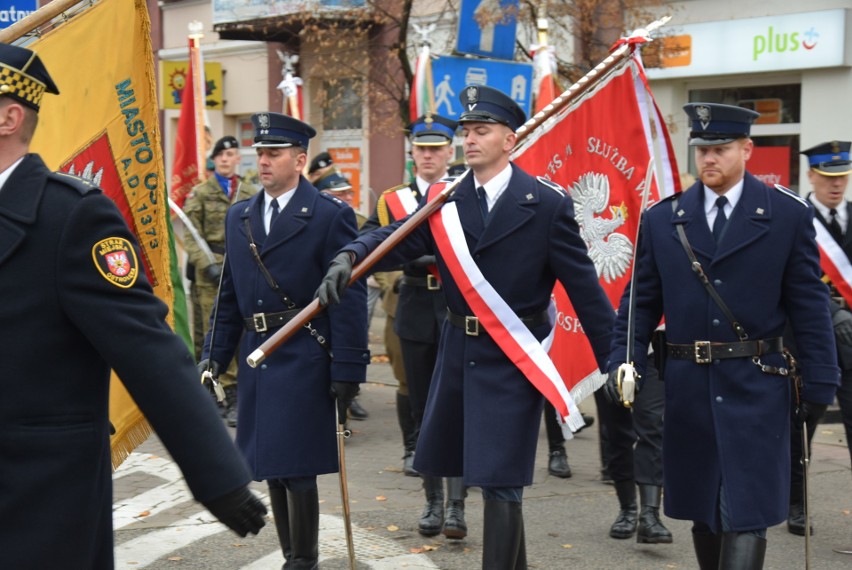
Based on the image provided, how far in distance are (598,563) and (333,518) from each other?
1.57 m

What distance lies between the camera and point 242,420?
608cm

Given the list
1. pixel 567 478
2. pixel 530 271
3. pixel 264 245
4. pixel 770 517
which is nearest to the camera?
pixel 770 517

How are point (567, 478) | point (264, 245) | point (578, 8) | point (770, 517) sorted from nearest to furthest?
point (770, 517) → point (264, 245) → point (567, 478) → point (578, 8)

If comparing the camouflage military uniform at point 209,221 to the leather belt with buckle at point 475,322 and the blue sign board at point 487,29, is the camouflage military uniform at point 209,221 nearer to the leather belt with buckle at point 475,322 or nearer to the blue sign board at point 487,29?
the blue sign board at point 487,29

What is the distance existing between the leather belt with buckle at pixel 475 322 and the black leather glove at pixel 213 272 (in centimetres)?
499

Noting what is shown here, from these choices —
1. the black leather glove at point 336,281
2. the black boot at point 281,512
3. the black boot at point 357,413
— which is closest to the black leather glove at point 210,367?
the black boot at point 281,512

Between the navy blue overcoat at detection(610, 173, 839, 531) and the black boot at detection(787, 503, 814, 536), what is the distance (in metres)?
2.04

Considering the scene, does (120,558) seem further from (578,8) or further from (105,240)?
(578,8)

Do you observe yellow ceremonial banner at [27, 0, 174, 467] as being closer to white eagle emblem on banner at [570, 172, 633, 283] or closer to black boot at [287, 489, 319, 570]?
black boot at [287, 489, 319, 570]

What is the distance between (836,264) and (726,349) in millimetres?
2118

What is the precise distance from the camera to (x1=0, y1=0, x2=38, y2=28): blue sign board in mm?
8172

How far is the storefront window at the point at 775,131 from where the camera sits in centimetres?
1558

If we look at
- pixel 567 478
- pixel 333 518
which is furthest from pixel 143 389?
pixel 567 478

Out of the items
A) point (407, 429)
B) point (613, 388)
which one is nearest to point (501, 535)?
point (613, 388)
